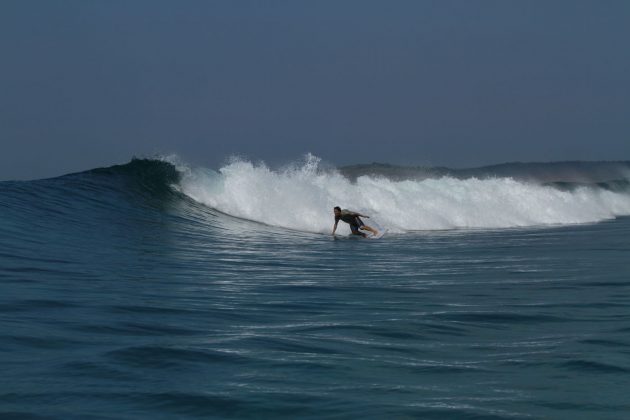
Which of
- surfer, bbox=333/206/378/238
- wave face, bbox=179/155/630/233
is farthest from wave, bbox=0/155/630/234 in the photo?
surfer, bbox=333/206/378/238

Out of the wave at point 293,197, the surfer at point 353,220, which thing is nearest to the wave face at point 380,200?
the wave at point 293,197

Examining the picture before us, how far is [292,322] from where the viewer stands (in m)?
7.04

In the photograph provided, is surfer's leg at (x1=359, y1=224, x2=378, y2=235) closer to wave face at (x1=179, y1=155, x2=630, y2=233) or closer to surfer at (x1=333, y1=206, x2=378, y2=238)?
surfer at (x1=333, y1=206, x2=378, y2=238)

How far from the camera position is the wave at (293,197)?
60.2ft

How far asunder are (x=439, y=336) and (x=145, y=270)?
483cm

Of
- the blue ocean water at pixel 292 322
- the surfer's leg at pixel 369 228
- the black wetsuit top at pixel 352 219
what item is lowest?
the blue ocean water at pixel 292 322

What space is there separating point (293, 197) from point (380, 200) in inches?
162

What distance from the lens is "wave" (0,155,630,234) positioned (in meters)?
18.4

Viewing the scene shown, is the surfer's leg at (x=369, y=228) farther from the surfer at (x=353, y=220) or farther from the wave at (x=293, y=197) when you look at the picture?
the wave at (x=293, y=197)

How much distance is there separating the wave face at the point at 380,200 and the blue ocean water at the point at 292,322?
193 inches

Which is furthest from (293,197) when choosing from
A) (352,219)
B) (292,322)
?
(292,322)

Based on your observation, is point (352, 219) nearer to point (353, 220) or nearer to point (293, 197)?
point (353, 220)

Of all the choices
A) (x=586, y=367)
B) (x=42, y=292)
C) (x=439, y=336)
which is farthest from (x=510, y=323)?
(x=42, y=292)

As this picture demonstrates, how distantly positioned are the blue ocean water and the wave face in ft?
16.1
